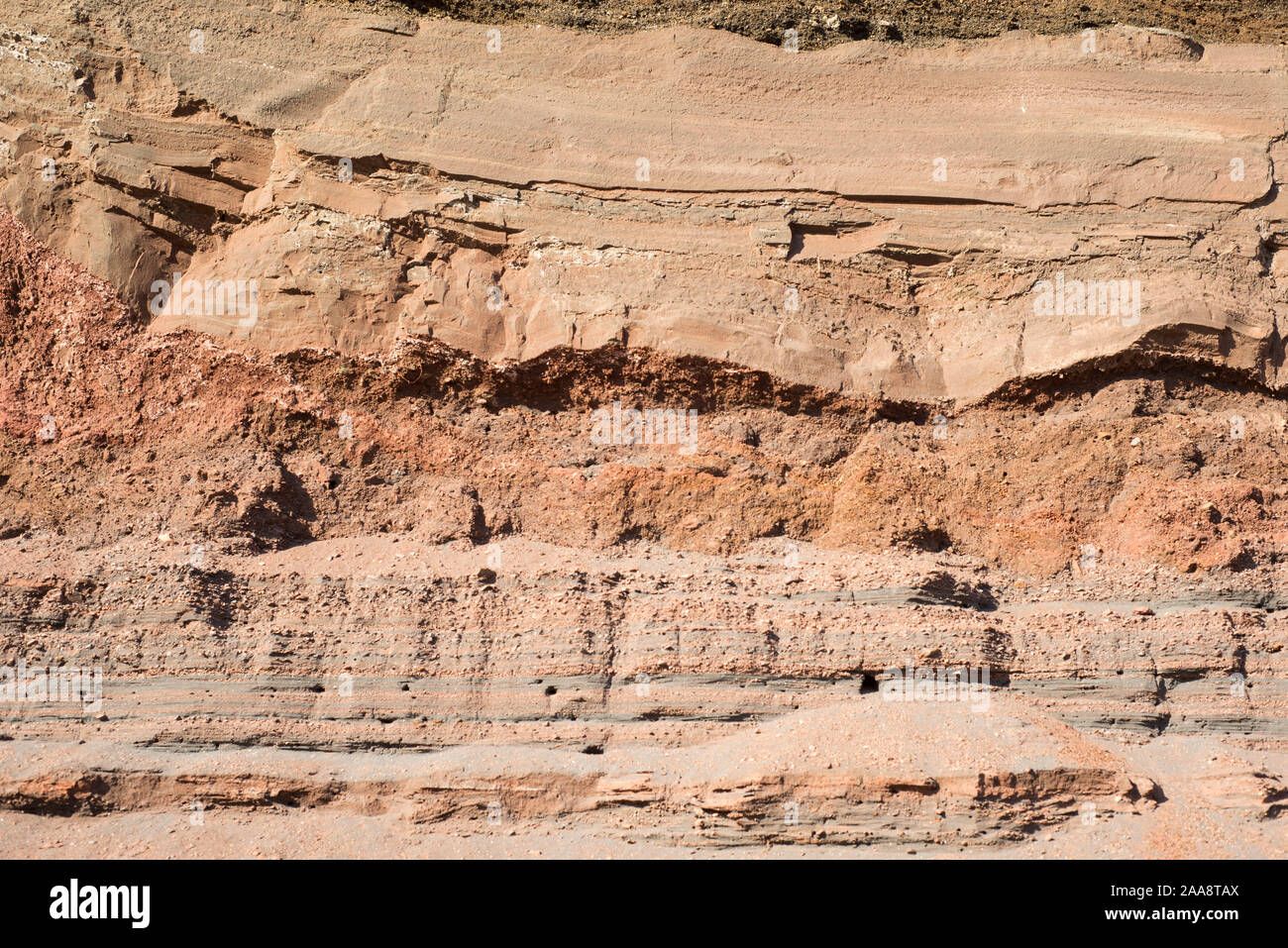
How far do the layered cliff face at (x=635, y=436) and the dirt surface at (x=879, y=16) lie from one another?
0.28 metres

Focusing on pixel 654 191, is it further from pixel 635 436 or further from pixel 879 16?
pixel 879 16

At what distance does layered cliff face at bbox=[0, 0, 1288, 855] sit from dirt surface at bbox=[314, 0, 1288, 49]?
28cm

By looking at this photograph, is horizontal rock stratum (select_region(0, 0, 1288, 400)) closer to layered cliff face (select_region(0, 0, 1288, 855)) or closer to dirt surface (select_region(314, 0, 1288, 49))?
layered cliff face (select_region(0, 0, 1288, 855))

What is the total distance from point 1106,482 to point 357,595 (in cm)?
673

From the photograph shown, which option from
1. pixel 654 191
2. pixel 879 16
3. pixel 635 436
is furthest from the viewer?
pixel 879 16

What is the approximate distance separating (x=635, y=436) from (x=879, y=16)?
5611mm

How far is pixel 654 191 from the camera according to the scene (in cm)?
1199

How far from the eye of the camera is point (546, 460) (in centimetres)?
1125

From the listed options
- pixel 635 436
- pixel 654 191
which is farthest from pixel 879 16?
pixel 635 436

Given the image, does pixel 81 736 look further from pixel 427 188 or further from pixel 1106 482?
pixel 1106 482

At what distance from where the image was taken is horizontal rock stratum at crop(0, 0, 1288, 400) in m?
11.5

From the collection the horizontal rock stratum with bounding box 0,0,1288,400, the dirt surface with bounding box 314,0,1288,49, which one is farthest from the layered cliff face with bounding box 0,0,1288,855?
the dirt surface with bounding box 314,0,1288,49

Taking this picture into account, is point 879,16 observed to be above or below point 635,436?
above

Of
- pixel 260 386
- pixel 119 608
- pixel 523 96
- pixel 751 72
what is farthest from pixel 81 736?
pixel 751 72
